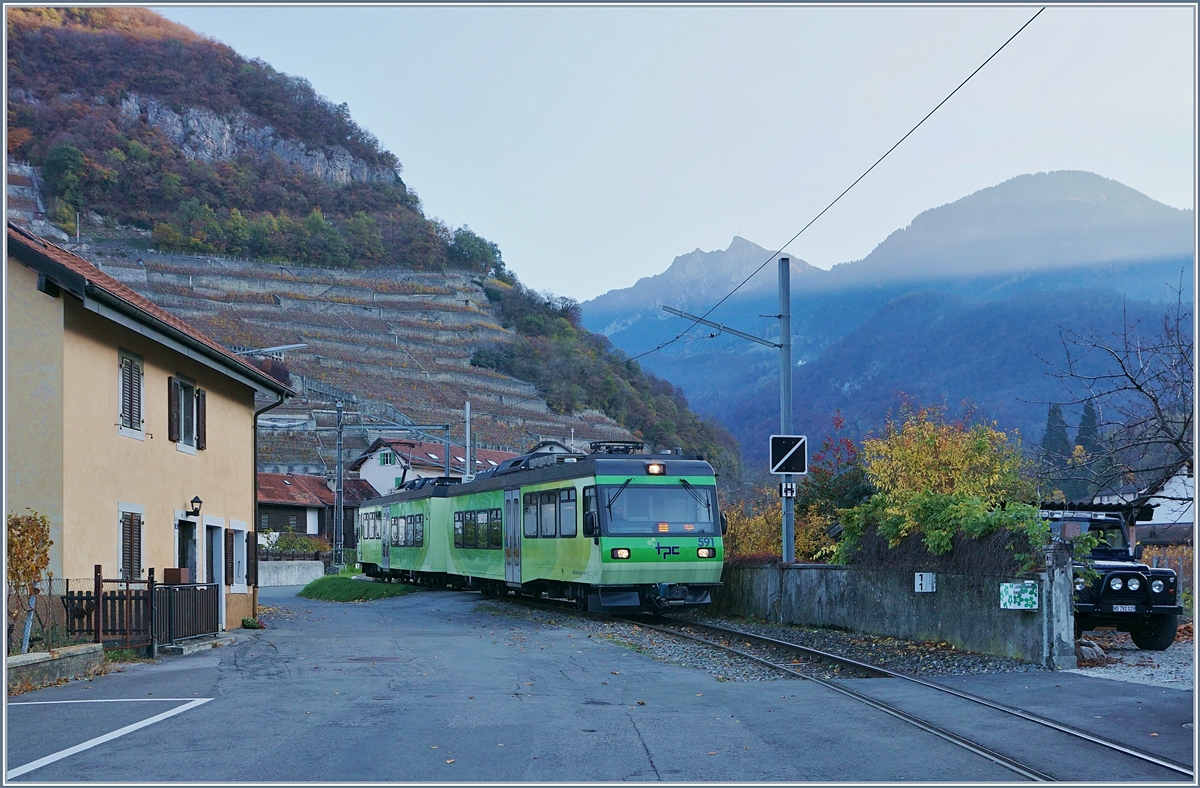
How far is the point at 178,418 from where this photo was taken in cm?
2203

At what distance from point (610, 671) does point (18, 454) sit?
8304mm

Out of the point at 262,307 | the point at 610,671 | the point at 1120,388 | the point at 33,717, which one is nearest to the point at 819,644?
the point at 610,671

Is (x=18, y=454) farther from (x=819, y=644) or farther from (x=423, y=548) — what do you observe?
(x=423, y=548)

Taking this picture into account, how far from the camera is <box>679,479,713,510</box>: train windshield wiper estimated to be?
2394cm

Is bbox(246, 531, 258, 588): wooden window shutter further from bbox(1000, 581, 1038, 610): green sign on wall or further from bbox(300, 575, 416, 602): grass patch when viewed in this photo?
bbox(1000, 581, 1038, 610): green sign on wall

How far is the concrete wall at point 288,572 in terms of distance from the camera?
5822 cm

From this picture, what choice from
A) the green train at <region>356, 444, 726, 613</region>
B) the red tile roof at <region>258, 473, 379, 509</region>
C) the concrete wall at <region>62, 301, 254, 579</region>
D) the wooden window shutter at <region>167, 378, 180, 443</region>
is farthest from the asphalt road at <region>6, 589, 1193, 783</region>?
the red tile roof at <region>258, 473, 379, 509</region>

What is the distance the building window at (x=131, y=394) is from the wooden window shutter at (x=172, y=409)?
1297 millimetres

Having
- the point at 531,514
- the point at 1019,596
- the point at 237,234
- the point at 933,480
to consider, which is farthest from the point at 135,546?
the point at 237,234

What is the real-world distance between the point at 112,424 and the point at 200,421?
456cm

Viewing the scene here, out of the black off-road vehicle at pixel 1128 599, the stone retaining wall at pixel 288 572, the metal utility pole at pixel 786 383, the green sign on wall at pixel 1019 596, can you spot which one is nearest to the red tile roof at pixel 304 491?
the stone retaining wall at pixel 288 572

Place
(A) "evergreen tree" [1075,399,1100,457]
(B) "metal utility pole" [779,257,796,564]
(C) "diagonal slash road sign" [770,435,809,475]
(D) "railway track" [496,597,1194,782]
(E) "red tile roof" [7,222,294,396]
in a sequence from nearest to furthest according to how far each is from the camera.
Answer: (D) "railway track" [496,597,1194,782], (A) "evergreen tree" [1075,399,1100,457], (E) "red tile roof" [7,222,294,396], (C) "diagonal slash road sign" [770,435,809,475], (B) "metal utility pole" [779,257,796,564]

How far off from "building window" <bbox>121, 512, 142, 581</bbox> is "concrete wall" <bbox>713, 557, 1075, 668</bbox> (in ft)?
36.7

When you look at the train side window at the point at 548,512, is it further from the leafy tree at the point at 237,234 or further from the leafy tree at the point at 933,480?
the leafy tree at the point at 237,234
